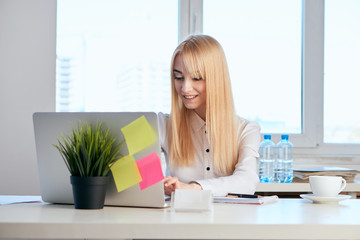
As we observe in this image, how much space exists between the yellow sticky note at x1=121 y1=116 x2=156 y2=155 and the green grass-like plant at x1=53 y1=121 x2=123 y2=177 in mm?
30

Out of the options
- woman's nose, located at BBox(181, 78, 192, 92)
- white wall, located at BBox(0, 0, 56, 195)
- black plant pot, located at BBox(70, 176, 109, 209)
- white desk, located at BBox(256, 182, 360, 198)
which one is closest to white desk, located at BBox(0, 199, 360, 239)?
black plant pot, located at BBox(70, 176, 109, 209)

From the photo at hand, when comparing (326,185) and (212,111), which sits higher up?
(212,111)

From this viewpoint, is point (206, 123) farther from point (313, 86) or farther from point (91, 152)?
point (313, 86)

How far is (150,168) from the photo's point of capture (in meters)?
1.19

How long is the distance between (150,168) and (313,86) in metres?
2.08

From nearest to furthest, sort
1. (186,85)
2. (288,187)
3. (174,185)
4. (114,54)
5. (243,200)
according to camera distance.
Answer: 1. (243,200)
2. (174,185)
3. (186,85)
4. (288,187)
5. (114,54)

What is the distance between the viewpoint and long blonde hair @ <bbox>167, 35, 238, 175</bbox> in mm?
1821

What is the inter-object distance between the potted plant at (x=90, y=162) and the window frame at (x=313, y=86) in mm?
1907

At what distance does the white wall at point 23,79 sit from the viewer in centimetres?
275

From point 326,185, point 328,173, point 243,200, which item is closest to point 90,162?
point 243,200

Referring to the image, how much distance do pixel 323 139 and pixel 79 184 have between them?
2187 mm

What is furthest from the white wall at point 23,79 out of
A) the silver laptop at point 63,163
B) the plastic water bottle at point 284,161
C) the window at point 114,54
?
the silver laptop at point 63,163

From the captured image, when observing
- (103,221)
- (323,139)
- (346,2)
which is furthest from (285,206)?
(346,2)

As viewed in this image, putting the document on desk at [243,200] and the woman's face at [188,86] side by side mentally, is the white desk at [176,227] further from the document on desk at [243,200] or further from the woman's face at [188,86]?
the woman's face at [188,86]
